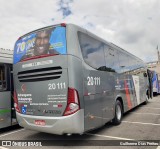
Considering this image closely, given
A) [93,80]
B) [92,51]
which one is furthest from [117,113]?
[92,51]

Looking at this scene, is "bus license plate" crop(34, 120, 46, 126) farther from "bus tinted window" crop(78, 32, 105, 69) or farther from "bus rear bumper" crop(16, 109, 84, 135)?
"bus tinted window" crop(78, 32, 105, 69)

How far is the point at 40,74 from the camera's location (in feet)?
19.1

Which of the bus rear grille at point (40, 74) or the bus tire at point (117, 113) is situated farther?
the bus tire at point (117, 113)

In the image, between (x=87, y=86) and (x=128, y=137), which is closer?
(x=87, y=86)

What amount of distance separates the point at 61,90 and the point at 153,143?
2.96 m

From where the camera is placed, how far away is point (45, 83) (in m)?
5.72

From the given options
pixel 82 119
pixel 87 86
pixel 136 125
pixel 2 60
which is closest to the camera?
pixel 82 119

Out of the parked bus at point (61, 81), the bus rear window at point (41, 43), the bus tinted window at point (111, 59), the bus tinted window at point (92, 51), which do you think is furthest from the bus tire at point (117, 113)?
the bus rear window at point (41, 43)

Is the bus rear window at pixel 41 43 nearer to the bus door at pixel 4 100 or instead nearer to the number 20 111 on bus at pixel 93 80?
the number 20 111 on bus at pixel 93 80

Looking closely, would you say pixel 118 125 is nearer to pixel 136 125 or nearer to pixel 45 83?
pixel 136 125

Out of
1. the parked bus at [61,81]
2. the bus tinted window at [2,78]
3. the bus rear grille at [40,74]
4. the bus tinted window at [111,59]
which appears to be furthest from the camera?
the bus tinted window at [111,59]

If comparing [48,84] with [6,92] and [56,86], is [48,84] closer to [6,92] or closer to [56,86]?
[56,86]

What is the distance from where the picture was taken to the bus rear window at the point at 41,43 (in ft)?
18.3

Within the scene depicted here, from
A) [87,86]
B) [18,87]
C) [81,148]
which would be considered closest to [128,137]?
[81,148]
